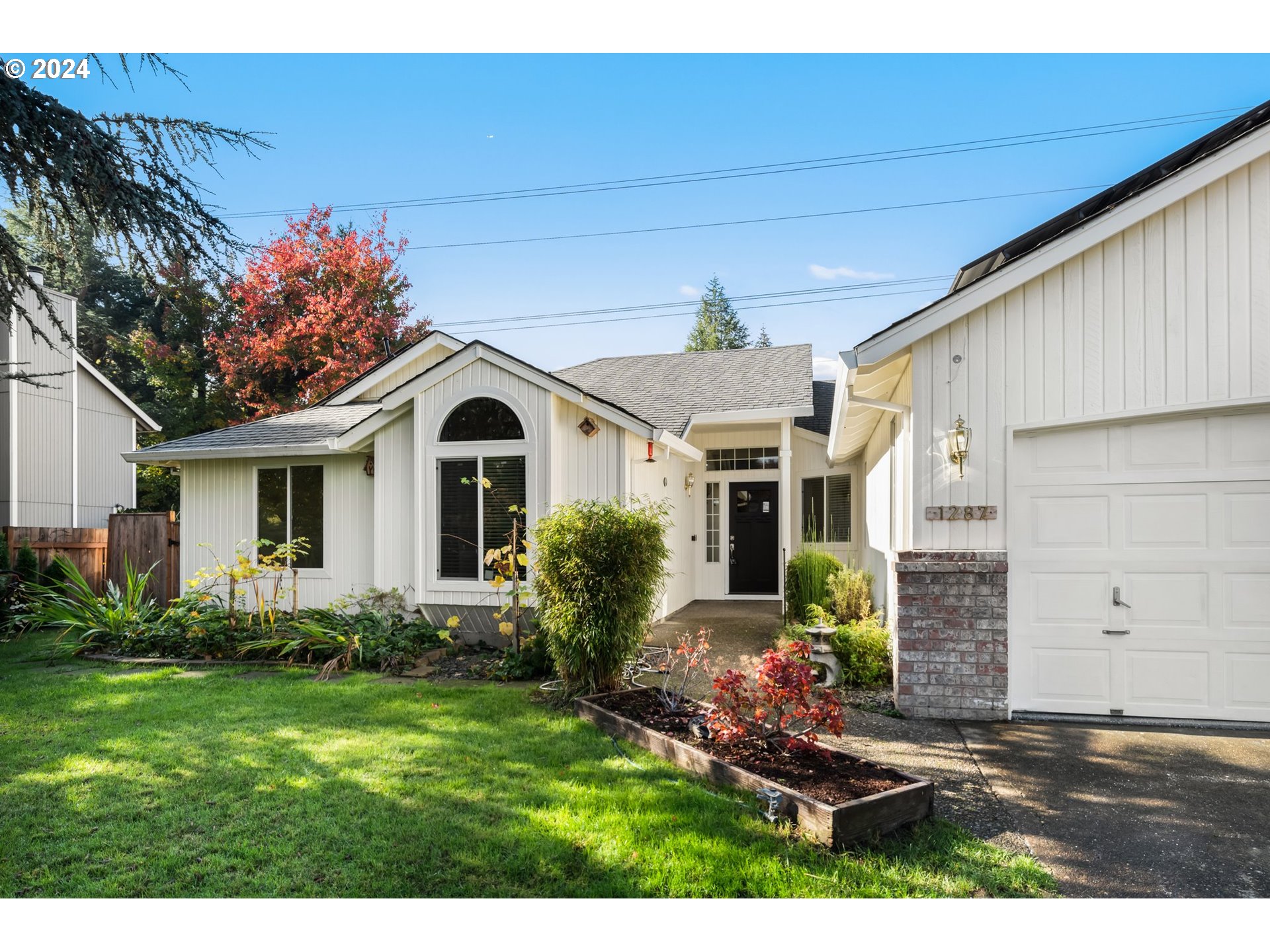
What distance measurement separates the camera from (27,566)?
11.0 m

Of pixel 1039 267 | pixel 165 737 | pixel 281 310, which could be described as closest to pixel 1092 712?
pixel 1039 267

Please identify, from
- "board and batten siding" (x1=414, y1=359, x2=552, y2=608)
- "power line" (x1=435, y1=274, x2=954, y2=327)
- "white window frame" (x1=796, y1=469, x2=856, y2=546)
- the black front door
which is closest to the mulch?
"board and batten siding" (x1=414, y1=359, x2=552, y2=608)

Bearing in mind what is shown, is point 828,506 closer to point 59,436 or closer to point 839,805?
point 839,805

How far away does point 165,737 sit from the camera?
17.5ft

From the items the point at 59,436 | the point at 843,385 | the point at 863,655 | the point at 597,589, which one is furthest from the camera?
the point at 59,436

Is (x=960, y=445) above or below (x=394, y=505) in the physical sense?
above

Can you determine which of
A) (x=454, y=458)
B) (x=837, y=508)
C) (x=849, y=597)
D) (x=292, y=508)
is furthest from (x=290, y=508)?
(x=837, y=508)

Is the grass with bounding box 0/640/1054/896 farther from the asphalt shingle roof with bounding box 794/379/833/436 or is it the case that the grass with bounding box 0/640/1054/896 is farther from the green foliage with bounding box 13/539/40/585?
the asphalt shingle roof with bounding box 794/379/833/436

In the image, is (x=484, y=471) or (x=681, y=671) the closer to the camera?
(x=681, y=671)

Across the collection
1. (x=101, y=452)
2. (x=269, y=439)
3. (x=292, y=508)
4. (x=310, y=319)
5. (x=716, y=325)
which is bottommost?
(x=292, y=508)

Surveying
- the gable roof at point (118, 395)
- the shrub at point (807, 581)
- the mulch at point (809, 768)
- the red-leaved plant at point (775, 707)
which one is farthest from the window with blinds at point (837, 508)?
the gable roof at point (118, 395)

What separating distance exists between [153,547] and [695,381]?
30.9 feet

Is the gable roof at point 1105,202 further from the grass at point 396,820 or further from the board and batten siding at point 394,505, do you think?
the board and batten siding at point 394,505
